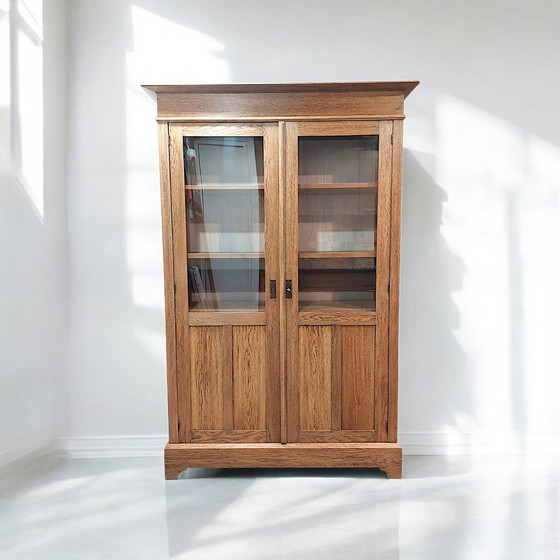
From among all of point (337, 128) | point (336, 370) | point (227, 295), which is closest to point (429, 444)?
point (336, 370)

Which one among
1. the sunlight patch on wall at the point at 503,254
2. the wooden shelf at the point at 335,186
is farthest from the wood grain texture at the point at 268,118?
the sunlight patch on wall at the point at 503,254

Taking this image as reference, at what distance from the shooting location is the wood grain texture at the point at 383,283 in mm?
2953

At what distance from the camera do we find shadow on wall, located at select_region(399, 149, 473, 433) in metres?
3.47

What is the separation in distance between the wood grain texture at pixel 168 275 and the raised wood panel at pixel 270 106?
0.46 ft

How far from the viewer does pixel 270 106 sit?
2957 millimetres

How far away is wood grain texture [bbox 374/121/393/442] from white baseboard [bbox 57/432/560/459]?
0.56m

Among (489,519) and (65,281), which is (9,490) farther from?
(489,519)

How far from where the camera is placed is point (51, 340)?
3.41 m

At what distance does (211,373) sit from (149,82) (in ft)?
5.56

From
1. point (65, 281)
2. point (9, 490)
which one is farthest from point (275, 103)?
point (9, 490)

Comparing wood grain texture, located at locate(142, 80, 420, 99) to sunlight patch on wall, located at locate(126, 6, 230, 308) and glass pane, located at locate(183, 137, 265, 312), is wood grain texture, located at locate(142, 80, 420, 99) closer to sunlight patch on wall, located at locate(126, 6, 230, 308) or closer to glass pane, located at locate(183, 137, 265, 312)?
glass pane, located at locate(183, 137, 265, 312)

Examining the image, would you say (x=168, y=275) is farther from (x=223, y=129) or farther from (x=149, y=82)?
(x=149, y=82)

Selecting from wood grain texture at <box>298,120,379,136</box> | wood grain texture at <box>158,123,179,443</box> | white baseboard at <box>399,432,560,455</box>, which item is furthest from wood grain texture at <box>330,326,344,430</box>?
wood grain texture at <box>298,120,379,136</box>

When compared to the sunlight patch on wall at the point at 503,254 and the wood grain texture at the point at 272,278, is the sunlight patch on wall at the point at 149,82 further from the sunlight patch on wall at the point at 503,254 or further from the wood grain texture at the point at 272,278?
the sunlight patch on wall at the point at 503,254
